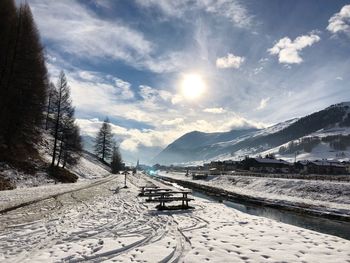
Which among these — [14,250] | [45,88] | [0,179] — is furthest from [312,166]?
[14,250]

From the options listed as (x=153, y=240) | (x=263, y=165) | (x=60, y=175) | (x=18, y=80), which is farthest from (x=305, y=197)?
(x=263, y=165)

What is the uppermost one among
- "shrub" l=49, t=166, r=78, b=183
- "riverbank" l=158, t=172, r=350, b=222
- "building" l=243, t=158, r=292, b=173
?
"building" l=243, t=158, r=292, b=173

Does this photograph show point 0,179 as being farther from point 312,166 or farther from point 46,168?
point 312,166

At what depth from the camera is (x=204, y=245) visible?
32.9 ft

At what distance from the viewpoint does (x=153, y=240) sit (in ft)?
35.3

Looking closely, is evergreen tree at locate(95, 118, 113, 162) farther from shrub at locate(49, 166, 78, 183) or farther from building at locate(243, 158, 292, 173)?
building at locate(243, 158, 292, 173)

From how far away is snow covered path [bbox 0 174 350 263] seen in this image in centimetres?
877

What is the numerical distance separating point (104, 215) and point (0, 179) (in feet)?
50.6

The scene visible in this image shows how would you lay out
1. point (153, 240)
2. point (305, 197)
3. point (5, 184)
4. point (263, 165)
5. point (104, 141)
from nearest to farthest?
1. point (153, 240)
2. point (5, 184)
3. point (305, 197)
4. point (104, 141)
5. point (263, 165)

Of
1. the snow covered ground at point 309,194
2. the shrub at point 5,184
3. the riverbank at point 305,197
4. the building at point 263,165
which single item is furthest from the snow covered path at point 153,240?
the building at point 263,165

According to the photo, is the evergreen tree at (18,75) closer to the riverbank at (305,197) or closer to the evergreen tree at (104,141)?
the riverbank at (305,197)

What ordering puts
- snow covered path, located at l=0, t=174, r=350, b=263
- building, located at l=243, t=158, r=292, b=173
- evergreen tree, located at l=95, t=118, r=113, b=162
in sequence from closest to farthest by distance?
snow covered path, located at l=0, t=174, r=350, b=263, evergreen tree, located at l=95, t=118, r=113, b=162, building, located at l=243, t=158, r=292, b=173

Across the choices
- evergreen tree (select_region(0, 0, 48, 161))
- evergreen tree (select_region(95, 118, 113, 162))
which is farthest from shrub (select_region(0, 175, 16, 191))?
evergreen tree (select_region(95, 118, 113, 162))

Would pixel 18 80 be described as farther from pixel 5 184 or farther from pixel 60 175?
pixel 60 175
